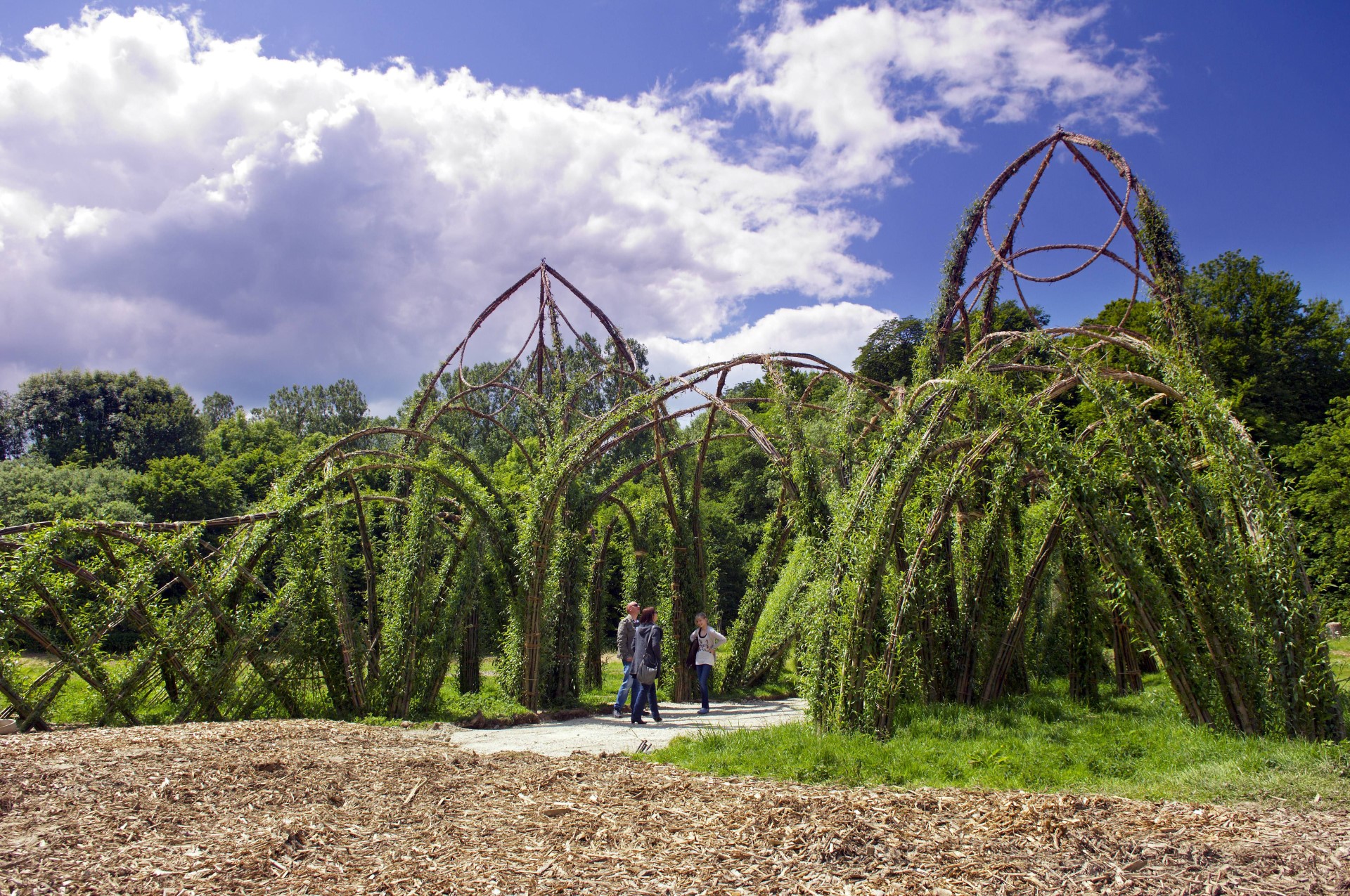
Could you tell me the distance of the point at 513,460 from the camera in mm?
29016

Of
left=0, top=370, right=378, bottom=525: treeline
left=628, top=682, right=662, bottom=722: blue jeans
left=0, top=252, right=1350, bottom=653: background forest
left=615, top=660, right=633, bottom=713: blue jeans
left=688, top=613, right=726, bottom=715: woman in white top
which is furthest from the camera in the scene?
left=0, top=370, right=378, bottom=525: treeline

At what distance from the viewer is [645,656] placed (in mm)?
9172

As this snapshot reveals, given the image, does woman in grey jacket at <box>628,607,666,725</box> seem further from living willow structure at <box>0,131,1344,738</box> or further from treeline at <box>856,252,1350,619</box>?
treeline at <box>856,252,1350,619</box>

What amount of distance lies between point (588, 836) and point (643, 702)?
5192mm

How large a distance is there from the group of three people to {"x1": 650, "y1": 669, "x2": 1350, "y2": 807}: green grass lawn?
6.53 ft

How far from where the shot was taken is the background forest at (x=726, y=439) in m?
21.0

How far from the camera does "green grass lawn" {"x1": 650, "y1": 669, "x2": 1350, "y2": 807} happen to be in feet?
15.5

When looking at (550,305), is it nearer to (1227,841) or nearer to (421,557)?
(421,557)

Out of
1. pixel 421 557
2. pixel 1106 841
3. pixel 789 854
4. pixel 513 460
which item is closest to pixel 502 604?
pixel 421 557

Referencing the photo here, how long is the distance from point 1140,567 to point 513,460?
980 inches

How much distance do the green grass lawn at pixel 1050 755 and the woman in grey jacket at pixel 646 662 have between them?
195 cm

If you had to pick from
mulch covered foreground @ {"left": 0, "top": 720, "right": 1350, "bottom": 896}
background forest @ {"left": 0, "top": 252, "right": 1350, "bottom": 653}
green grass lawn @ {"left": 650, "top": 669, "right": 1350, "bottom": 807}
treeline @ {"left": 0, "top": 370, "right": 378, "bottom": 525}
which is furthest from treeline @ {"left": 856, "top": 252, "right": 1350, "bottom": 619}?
treeline @ {"left": 0, "top": 370, "right": 378, "bottom": 525}

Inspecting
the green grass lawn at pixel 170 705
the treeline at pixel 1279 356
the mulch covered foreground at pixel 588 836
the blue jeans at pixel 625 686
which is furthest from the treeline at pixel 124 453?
the treeline at pixel 1279 356

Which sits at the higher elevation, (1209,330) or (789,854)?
(1209,330)
